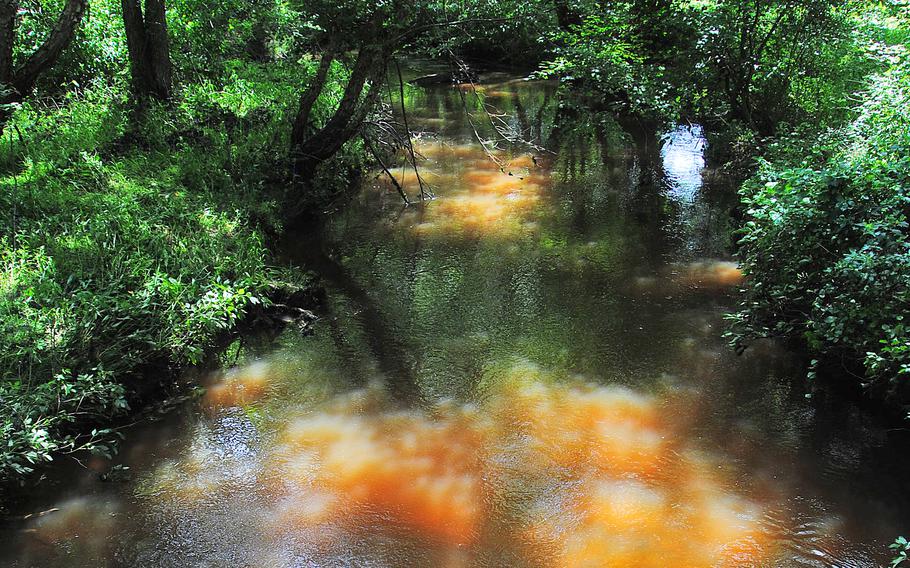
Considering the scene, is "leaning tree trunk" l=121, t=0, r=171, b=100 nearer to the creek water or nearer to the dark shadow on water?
the dark shadow on water

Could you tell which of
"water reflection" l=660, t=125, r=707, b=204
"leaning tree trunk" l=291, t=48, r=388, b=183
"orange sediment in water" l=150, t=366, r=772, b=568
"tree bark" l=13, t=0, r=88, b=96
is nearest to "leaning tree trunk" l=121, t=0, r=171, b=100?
"tree bark" l=13, t=0, r=88, b=96

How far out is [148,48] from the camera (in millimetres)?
10250

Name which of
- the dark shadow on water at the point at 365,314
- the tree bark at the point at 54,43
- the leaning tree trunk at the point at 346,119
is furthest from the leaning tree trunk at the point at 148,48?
the dark shadow on water at the point at 365,314

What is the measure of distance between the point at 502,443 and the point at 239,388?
8.08ft

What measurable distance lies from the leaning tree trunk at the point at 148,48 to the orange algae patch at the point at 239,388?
6057 mm

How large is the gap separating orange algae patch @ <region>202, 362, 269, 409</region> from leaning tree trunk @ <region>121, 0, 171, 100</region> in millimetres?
6057

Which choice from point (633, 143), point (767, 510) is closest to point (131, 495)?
point (767, 510)

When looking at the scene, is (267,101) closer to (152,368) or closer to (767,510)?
(152,368)

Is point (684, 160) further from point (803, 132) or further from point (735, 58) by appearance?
point (803, 132)

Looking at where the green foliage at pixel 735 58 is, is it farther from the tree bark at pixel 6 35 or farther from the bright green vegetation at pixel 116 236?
the tree bark at pixel 6 35

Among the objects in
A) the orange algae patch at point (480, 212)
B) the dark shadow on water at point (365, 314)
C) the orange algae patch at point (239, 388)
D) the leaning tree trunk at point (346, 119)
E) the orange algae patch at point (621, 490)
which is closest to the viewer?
the orange algae patch at point (621, 490)

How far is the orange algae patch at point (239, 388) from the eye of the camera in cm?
584

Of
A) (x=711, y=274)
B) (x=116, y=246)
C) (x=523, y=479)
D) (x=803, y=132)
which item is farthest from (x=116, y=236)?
(x=803, y=132)

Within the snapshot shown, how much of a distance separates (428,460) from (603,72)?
7.28 metres
